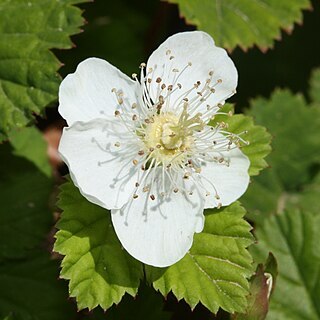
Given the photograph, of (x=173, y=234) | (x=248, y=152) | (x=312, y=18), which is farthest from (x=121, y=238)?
(x=312, y=18)

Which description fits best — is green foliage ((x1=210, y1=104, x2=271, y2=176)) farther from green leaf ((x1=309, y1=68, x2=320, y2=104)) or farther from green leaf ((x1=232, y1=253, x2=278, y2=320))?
green leaf ((x1=309, y1=68, x2=320, y2=104))

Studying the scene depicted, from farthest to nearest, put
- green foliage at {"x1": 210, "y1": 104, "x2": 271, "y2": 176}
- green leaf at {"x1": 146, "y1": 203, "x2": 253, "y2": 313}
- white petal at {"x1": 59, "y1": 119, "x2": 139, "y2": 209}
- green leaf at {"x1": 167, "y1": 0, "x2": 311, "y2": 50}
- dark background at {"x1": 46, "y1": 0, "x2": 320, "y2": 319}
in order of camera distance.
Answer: dark background at {"x1": 46, "y1": 0, "x2": 320, "y2": 319}, green leaf at {"x1": 167, "y1": 0, "x2": 311, "y2": 50}, green foliage at {"x1": 210, "y1": 104, "x2": 271, "y2": 176}, green leaf at {"x1": 146, "y1": 203, "x2": 253, "y2": 313}, white petal at {"x1": 59, "y1": 119, "x2": 139, "y2": 209}

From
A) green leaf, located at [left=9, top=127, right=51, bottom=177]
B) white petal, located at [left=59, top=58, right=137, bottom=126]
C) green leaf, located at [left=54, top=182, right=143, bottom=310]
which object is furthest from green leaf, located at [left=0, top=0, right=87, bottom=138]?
green leaf, located at [left=9, top=127, right=51, bottom=177]

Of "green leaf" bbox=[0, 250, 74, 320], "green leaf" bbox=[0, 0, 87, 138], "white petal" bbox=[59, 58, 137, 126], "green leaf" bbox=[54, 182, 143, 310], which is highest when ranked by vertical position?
"white petal" bbox=[59, 58, 137, 126]

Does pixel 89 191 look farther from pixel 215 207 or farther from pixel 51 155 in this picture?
pixel 51 155

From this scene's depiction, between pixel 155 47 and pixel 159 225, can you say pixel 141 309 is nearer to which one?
pixel 159 225

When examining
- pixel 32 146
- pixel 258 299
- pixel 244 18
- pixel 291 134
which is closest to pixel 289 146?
pixel 291 134

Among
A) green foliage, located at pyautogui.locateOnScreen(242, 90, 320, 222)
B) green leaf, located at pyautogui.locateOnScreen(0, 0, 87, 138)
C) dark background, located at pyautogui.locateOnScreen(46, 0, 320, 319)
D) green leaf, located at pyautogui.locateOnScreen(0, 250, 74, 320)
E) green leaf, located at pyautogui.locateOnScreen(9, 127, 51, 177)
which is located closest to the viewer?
green leaf, located at pyautogui.locateOnScreen(0, 0, 87, 138)
